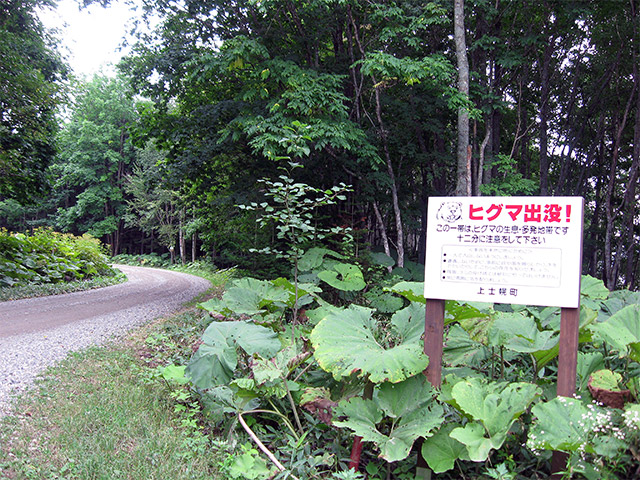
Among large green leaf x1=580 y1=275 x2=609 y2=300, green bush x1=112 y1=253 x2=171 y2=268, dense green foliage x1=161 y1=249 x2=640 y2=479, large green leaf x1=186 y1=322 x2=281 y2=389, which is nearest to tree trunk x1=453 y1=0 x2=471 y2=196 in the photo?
large green leaf x1=580 y1=275 x2=609 y2=300

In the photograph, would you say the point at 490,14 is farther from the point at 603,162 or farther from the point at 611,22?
the point at 603,162

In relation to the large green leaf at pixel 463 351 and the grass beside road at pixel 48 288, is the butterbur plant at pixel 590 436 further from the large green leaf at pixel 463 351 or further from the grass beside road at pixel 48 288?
the grass beside road at pixel 48 288

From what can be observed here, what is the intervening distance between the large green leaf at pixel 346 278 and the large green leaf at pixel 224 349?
8.54 feet

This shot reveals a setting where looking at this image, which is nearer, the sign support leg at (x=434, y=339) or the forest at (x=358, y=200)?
the forest at (x=358, y=200)

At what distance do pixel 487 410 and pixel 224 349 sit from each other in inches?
64.7

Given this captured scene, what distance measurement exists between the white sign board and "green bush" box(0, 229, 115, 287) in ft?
32.8

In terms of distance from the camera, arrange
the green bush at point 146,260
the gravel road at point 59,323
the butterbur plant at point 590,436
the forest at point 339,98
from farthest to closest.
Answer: the green bush at point 146,260, the forest at point 339,98, the gravel road at point 59,323, the butterbur plant at point 590,436

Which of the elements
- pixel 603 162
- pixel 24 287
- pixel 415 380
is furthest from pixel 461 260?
pixel 603 162

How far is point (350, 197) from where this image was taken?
8555 millimetres

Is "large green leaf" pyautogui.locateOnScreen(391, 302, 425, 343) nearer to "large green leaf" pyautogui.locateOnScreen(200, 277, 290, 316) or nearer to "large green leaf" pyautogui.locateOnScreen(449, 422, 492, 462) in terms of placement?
"large green leaf" pyautogui.locateOnScreen(449, 422, 492, 462)

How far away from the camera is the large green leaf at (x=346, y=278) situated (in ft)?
17.9

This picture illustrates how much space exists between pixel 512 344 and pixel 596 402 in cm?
50

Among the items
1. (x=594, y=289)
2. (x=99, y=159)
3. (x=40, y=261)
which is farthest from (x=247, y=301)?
(x=99, y=159)

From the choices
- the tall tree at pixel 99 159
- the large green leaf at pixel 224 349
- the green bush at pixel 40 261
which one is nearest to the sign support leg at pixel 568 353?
the large green leaf at pixel 224 349
